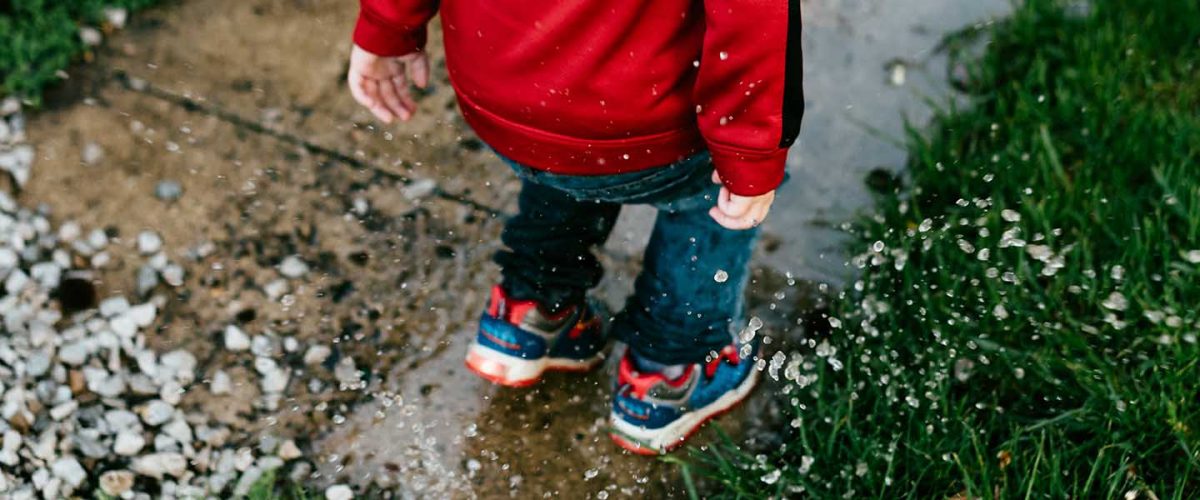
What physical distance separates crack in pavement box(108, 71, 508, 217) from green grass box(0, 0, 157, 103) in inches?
5.4

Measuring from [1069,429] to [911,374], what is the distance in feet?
0.98

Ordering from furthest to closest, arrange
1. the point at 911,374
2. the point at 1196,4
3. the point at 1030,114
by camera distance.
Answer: the point at 1196,4 → the point at 1030,114 → the point at 911,374

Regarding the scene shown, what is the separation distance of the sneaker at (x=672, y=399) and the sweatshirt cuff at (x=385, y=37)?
0.78m

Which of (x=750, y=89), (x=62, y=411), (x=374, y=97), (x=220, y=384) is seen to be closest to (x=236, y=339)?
(x=220, y=384)

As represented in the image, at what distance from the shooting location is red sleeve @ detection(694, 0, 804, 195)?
1.30m

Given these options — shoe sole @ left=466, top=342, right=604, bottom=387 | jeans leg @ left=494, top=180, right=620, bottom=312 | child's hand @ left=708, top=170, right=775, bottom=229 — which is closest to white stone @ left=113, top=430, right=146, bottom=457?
shoe sole @ left=466, top=342, right=604, bottom=387

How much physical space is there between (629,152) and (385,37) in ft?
1.42

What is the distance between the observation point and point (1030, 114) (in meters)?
2.56

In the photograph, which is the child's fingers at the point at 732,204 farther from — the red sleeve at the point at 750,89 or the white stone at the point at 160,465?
the white stone at the point at 160,465

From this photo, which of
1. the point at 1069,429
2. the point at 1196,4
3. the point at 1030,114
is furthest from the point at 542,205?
the point at 1196,4

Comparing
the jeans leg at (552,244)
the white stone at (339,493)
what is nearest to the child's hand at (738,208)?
the jeans leg at (552,244)

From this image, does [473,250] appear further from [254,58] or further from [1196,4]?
[1196,4]

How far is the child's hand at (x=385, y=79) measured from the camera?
1.76 m

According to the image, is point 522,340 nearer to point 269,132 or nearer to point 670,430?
point 670,430
